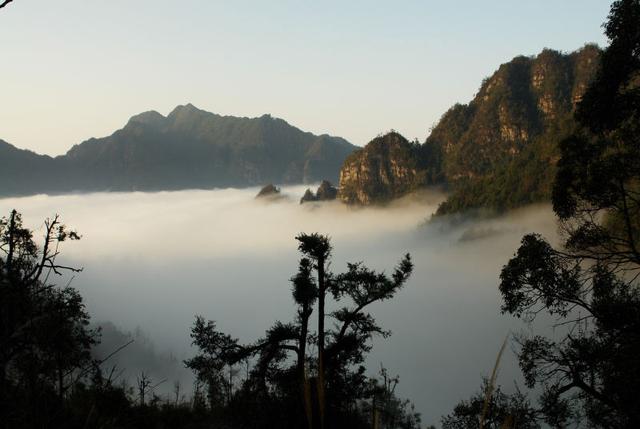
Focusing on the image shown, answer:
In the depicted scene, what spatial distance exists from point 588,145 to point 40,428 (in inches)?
486

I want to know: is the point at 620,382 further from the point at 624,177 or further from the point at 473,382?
the point at 473,382

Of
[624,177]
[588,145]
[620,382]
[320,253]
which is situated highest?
[588,145]

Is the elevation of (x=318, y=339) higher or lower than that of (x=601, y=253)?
lower

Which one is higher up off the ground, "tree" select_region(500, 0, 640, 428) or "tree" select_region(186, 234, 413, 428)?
"tree" select_region(500, 0, 640, 428)

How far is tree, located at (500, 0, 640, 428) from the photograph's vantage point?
9391 millimetres

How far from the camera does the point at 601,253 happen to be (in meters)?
10.3

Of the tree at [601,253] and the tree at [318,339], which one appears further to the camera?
the tree at [318,339]

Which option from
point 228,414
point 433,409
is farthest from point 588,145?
point 433,409

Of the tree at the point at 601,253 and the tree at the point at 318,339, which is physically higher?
the tree at the point at 601,253

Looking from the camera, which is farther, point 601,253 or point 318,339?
point 318,339

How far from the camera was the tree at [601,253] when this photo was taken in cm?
939

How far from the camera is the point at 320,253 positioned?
1616 centimetres

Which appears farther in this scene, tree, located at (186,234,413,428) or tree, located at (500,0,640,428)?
tree, located at (186,234,413,428)

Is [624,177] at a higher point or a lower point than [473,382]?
higher
